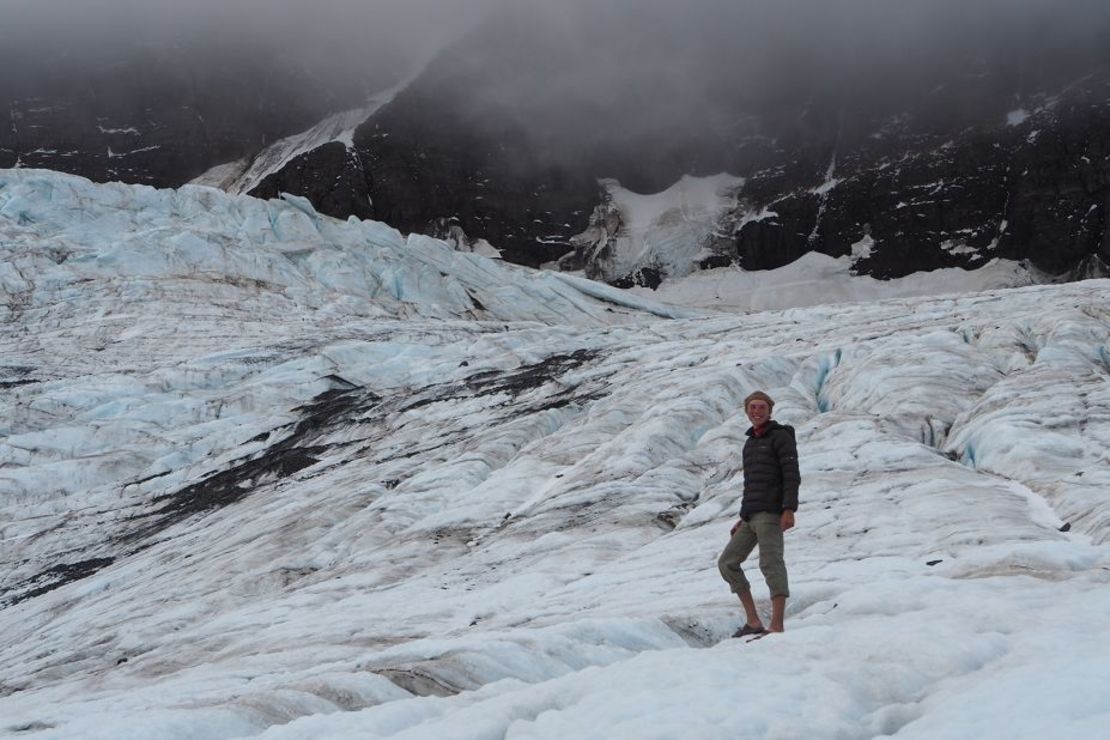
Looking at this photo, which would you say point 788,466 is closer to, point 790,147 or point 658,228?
point 658,228

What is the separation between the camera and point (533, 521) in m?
19.5

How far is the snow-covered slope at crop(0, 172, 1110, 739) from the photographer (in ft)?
24.2

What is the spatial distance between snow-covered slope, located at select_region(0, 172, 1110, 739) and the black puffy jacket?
1.24m

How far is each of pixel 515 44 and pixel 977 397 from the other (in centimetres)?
17584

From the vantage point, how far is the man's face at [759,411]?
8898 mm

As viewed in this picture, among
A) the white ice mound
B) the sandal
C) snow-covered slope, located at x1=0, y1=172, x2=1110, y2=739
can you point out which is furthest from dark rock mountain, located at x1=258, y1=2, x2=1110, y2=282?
the sandal

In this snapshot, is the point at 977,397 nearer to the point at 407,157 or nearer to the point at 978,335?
the point at 978,335

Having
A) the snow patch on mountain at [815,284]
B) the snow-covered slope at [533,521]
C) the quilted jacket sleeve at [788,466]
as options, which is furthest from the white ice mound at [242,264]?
the snow patch on mountain at [815,284]

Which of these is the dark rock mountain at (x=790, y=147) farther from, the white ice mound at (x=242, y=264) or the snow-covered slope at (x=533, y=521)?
the snow-covered slope at (x=533, y=521)

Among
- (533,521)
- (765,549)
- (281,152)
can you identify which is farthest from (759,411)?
(281,152)

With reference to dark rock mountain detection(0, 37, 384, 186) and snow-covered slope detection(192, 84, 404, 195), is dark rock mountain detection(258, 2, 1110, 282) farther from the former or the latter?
dark rock mountain detection(0, 37, 384, 186)

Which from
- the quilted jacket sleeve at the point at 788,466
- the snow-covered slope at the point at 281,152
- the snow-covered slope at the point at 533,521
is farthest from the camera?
the snow-covered slope at the point at 281,152

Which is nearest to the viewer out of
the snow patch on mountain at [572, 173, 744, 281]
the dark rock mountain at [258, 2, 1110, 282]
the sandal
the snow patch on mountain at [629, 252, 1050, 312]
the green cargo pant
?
the green cargo pant

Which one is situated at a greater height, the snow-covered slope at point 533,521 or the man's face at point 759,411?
the man's face at point 759,411
